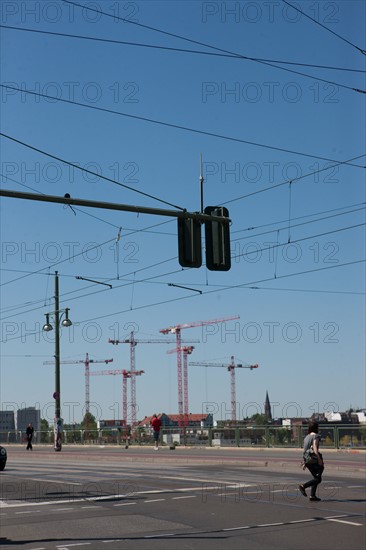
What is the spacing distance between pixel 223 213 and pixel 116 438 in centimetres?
3881

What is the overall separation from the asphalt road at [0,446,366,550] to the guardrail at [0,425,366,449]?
10585 mm

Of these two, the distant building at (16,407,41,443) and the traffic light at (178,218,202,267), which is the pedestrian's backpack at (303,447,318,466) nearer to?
the traffic light at (178,218,202,267)

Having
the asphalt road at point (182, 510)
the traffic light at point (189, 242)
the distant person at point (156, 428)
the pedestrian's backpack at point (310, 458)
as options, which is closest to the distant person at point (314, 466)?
the pedestrian's backpack at point (310, 458)

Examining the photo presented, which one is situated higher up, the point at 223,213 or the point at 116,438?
the point at 223,213

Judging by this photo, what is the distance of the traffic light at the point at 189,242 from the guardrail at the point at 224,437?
2071 centimetres

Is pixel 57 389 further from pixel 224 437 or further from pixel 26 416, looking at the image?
pixel 26 416

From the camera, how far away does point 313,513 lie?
14.5 m

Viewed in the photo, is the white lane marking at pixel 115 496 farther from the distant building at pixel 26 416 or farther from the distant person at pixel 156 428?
the distant building at pixel 26 416

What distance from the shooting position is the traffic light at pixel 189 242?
15950 mm

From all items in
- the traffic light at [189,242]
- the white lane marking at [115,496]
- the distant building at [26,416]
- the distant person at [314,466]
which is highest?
the traffic light at [189,242]

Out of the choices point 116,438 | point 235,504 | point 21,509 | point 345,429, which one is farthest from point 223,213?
point 116,438

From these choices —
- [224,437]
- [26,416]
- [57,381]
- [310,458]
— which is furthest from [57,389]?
[26,416]

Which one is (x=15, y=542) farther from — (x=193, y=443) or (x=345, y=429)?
(x=193, y=443)

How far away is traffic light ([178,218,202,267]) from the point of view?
52.3 feet
